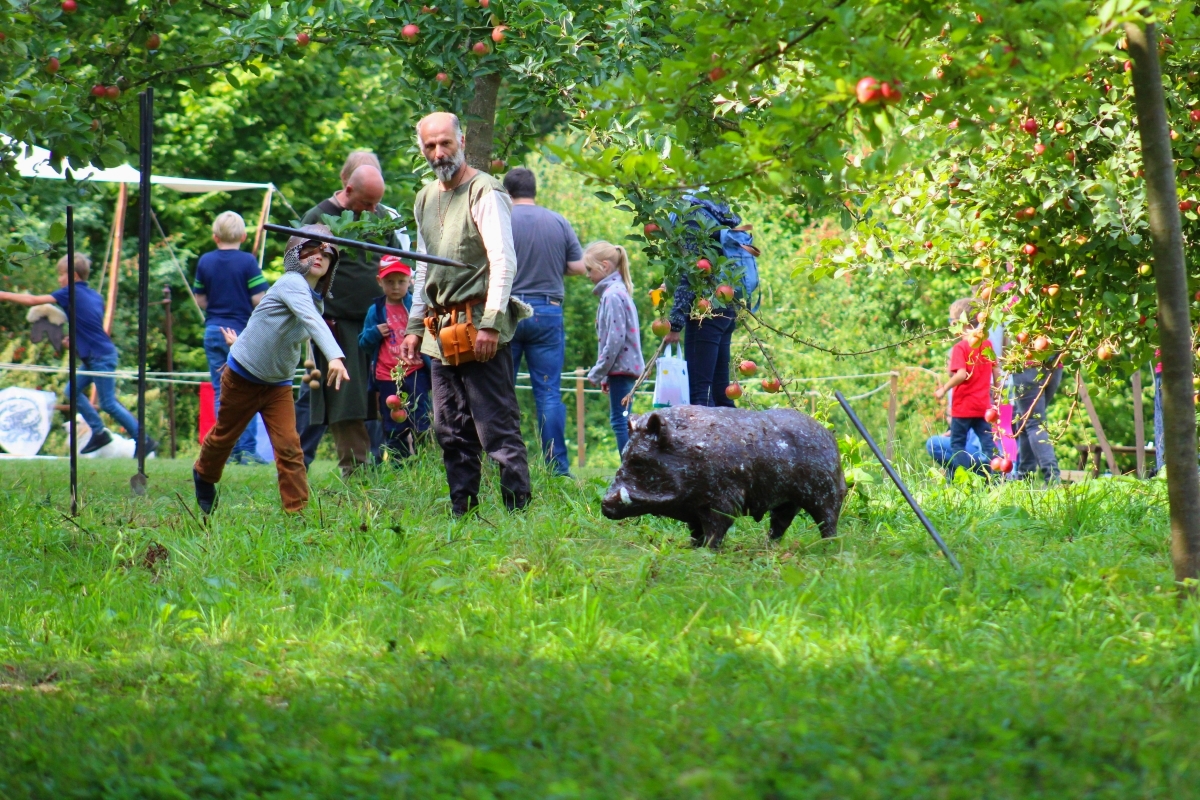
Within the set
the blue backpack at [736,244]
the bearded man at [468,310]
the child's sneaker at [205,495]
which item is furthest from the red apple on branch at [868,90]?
the child's sneaker at [205,495]

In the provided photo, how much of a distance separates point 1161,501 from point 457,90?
441cm

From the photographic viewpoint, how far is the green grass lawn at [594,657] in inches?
118

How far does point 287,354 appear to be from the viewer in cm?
665

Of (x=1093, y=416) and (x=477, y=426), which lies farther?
(x=1093, y=416)

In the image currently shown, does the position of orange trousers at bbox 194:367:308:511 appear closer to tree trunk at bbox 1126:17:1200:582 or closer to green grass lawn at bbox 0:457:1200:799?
green grass lawn at bbox 0:457:1200:799

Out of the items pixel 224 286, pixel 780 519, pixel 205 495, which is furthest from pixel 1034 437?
pixel 224 286

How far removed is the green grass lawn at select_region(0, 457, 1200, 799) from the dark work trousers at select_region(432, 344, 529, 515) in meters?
0.15

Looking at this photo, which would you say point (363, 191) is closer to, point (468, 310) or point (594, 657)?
point (468, 310)

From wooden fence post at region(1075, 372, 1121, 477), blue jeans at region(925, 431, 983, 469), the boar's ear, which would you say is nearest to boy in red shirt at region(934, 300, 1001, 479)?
blue jeans at region(925, 431, 983, 469)

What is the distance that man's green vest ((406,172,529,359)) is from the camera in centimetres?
634

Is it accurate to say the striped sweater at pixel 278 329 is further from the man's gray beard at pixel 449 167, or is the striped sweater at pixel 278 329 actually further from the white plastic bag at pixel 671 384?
the white plastic bag at pixel 671 384

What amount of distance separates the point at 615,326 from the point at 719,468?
387cm

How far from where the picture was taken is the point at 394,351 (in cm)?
826

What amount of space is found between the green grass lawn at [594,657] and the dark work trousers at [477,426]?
0.15 metres
